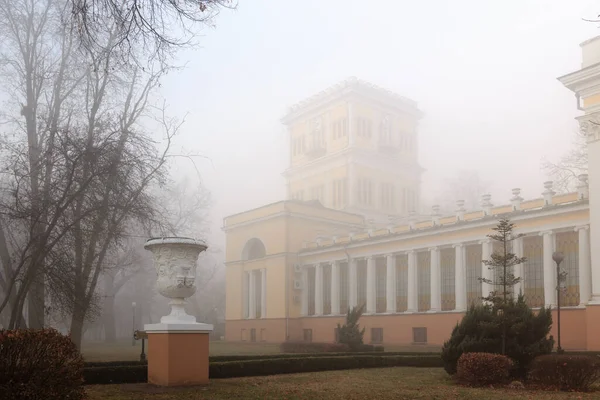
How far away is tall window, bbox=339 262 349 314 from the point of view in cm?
4803

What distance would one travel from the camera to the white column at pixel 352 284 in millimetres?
46625

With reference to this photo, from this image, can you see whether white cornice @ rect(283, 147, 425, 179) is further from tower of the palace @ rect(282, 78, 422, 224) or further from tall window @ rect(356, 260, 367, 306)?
tall window @ rect(356, 260, 367, 306)

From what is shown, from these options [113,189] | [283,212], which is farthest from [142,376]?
[283,212]

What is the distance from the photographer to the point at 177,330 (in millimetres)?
13414

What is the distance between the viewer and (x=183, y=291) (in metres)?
14.0

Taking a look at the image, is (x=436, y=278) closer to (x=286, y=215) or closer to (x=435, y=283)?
(x=435, y=283)

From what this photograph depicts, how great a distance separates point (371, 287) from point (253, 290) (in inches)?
488

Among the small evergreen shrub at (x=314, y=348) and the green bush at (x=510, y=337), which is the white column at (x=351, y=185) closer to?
the small evergreen shrub at (x=314, y=348)

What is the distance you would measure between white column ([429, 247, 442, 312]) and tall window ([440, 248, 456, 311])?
33 centimetres

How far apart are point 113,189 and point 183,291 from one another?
20.8ft

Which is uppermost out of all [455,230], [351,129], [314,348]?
[351,129]

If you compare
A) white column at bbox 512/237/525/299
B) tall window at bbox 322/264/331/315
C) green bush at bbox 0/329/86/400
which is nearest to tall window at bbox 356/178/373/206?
tall window at bbox 322/264/331/315

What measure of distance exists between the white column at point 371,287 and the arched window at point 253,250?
11983 mm

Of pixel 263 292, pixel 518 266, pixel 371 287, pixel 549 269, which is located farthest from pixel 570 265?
pixel 263 292
